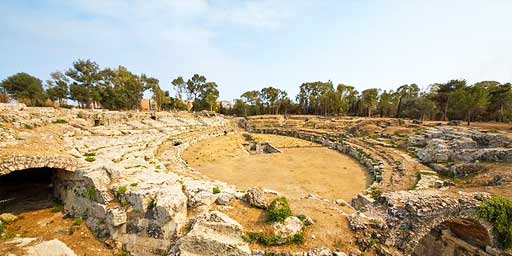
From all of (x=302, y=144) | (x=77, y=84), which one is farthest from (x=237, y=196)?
(x=77, y=84)

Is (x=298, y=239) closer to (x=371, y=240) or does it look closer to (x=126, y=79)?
(x=371, y=240)

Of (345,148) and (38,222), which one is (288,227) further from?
(345,148)

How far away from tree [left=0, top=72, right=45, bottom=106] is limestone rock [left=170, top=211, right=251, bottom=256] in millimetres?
46154

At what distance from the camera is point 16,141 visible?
40.5 feet

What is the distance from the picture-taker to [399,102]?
6306cm

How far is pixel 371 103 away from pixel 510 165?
153 ft

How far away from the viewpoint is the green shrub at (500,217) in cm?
908

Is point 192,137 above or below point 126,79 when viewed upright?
below

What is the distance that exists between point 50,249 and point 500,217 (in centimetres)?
1874

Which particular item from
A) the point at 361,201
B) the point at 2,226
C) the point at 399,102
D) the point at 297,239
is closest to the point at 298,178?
the point at 361,201

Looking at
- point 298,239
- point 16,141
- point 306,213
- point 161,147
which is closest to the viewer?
point 298,239

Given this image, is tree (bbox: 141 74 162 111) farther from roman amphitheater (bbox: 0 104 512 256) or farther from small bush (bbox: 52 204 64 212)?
small bush (bbox: 52 204 64 212)

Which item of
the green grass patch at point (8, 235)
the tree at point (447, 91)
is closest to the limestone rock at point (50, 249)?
the green grass patch at point (8, 235)

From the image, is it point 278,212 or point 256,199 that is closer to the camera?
point 278,212
